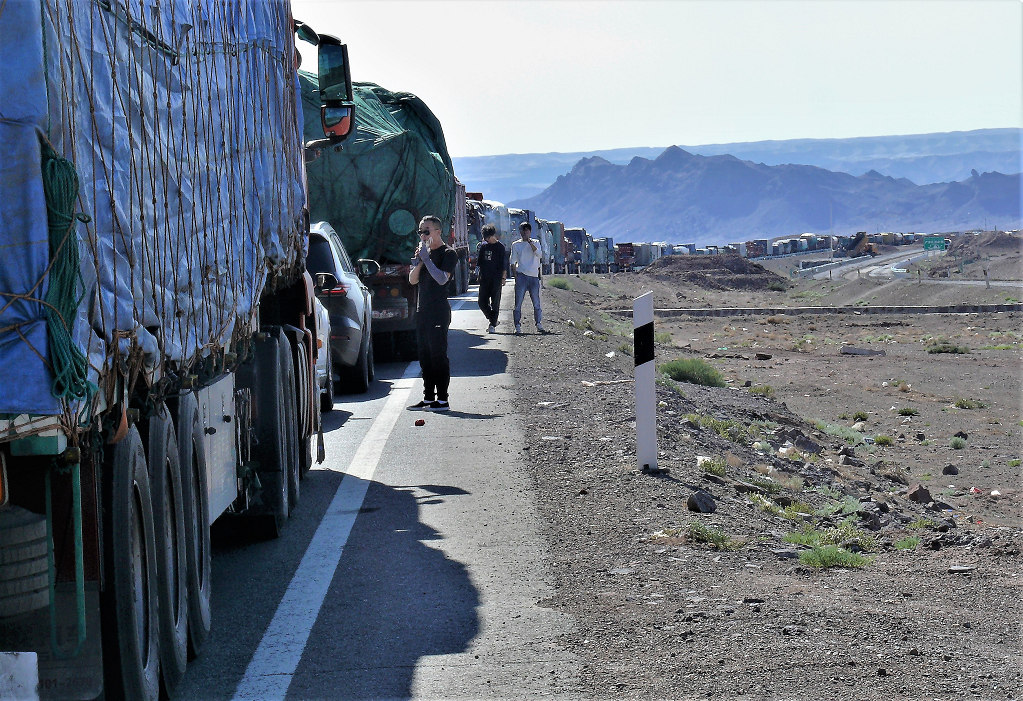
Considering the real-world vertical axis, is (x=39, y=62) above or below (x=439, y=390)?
above

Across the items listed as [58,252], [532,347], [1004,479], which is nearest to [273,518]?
[58,252]

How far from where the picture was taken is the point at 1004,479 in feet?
44.4

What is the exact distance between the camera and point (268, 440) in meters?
7.55

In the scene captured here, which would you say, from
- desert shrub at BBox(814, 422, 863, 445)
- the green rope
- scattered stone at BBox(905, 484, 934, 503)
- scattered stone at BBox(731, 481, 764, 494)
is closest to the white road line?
the green rope

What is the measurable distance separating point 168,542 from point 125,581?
721 mm

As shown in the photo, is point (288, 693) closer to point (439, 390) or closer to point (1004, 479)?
point (439, 390)

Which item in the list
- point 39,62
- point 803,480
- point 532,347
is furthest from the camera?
point 532,347

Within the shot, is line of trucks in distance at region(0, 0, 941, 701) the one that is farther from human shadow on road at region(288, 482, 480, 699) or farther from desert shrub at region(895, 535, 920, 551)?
desert shrub at region(895, 535, 920, 551)

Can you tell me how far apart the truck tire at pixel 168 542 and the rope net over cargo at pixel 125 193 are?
258 mm

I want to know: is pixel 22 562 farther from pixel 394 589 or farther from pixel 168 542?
pixel 394 589

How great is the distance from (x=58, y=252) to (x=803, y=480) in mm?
8491

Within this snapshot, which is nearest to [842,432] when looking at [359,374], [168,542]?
[359,374]

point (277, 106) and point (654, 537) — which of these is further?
point (277, 106)

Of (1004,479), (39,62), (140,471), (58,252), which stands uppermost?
(39,62)
